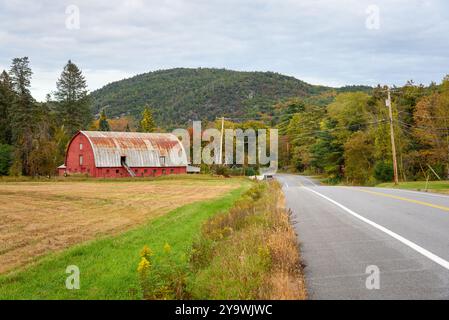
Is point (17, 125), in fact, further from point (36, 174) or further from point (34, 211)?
point (34, 211)

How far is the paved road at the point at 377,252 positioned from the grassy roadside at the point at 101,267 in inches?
112

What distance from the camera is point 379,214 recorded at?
15117mm

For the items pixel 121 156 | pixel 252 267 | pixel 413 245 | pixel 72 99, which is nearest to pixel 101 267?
pixel 252 267

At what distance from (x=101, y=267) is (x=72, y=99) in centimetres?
9409

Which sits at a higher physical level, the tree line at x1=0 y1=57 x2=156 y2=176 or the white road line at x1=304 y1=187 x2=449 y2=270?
the tree line at x1=0 y1=57 x2=156 y2=176

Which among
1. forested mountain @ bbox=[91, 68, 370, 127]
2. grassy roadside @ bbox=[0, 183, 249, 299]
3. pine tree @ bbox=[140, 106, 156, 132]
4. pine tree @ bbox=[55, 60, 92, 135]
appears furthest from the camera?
forested mountain @ bbox=[91, 68, 370, 127]

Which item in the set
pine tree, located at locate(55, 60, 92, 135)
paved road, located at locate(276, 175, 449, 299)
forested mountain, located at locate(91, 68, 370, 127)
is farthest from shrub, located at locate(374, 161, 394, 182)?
forested mountain, located at locate(91, 68, 370, 127)

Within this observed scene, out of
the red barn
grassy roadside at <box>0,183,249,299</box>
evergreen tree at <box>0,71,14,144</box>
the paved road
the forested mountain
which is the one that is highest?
the forested mountain

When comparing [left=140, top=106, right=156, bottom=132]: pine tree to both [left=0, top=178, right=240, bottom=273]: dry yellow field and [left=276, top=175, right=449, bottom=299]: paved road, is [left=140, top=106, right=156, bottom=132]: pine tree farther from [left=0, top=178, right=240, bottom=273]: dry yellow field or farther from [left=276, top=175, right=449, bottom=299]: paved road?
[left=276, top=175, right=449, bottom=299]: paved road

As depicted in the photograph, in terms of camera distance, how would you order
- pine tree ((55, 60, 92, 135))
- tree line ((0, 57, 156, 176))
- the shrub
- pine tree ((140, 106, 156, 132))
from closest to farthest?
1. the shrub
2. tree line ((0, 57, 156, 176))
3. pine tree ((55, 60, 92, 135))
4. pine tree ((140, 106, 156, 132))

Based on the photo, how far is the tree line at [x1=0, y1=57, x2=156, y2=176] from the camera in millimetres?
60562

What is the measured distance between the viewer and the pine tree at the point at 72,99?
97.4m

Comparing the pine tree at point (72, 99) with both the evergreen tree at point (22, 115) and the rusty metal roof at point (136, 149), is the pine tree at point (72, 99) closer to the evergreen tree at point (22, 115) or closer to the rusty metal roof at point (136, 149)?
the evergreen tree at point (22, 115)

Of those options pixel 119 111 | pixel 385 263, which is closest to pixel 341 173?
pixel 385 263
